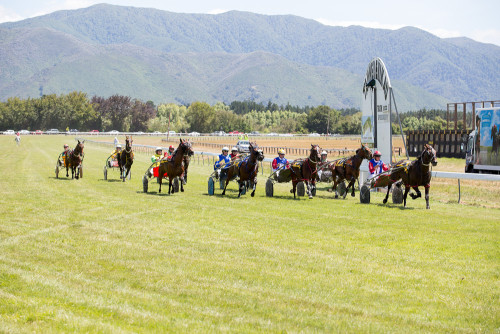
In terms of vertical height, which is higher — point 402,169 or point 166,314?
point 402,169

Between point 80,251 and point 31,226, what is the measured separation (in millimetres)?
3344

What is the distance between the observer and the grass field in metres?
6.64

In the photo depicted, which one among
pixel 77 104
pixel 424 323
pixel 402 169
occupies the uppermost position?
pixel 77 104

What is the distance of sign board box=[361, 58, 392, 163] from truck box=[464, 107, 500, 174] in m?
9.07

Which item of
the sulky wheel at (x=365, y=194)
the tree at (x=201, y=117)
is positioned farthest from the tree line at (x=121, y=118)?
the sulky wheel at (x=365, y=194)

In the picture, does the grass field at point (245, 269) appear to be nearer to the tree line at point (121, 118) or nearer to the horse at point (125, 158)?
the horse at point (125, 158)

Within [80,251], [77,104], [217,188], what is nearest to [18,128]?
[77,104]

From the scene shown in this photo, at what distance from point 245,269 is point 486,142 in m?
25.0

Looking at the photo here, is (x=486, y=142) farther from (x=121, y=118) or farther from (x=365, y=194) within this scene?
(x=121, y=118)

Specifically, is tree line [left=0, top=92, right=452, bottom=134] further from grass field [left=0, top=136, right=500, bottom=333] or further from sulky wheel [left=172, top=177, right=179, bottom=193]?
grass field [left=0, top=136, right=500, bottom=333]

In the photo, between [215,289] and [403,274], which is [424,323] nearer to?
[403,274]

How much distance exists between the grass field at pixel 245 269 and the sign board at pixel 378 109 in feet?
21.7

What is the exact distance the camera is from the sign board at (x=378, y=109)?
910 inches

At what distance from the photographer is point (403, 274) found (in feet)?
29.2
